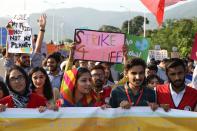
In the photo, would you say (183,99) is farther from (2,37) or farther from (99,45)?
(2,37)

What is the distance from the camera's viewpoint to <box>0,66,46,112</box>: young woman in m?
4.79

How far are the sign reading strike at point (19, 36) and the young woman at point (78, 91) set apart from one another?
11.4 ft

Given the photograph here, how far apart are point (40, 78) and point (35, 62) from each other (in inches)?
67.1

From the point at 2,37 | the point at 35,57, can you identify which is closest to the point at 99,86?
the point at 35,57

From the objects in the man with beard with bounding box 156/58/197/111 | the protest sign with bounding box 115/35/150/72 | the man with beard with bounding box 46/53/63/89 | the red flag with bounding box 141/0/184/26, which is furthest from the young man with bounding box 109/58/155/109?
the protest sign with bounding box 115/35/150/72

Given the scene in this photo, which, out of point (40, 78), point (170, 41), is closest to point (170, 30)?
point (170, 41)

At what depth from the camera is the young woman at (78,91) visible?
5.11m

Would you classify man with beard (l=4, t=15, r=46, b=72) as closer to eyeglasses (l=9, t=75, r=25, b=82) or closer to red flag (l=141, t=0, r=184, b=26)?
red flag (l=141, t=0, r=184, b=26)

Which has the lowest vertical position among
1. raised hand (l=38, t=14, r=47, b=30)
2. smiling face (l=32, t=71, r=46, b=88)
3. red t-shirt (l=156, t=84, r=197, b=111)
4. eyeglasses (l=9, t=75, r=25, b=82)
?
red t-shirt (l=156, t=84, r=197, b=111)

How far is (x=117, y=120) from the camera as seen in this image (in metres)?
4.71

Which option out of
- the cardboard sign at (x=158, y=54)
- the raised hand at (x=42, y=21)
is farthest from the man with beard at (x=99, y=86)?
the cardboard sign at (x=158, y=54)

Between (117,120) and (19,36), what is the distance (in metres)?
4.56

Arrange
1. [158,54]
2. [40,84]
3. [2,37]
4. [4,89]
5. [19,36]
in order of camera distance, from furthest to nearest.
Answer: [2,37], [158,54], [19,36], [40,84], [4,89]

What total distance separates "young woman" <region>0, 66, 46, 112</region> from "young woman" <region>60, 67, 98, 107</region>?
317 millimetres
